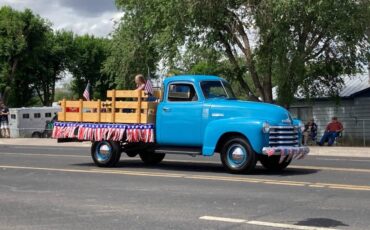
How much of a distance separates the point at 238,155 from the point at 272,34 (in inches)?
544

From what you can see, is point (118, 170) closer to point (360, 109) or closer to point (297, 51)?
point (297, 51)

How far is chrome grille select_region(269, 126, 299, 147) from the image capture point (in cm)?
1230

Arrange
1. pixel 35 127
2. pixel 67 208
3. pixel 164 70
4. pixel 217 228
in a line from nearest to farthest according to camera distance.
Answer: pixel 217 228 → pixel 67 208 → pixel 164 70 → pixel 35 127

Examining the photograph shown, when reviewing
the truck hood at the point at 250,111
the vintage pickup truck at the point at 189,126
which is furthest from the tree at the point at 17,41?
the truck hood at the point at 250,111

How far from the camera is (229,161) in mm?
12641

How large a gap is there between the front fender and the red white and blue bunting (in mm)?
1578

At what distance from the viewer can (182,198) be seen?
9477mm

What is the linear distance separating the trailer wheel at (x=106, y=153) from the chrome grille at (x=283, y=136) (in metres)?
4.04

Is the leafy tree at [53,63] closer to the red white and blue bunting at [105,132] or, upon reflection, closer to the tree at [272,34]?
the tree at [272,34]

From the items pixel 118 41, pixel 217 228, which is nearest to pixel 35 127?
pixel 118 41

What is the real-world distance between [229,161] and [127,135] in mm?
2772

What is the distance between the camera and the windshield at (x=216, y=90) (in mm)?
13344

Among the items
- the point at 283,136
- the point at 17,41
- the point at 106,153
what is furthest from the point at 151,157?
the point at 17,41

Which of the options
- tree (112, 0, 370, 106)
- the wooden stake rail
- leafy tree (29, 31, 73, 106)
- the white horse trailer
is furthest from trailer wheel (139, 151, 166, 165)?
leafy tree (29, 31, 73, 106)
